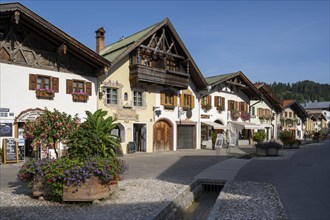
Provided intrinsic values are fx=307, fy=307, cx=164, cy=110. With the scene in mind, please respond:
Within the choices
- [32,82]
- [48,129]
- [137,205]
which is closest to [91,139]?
[48,129]

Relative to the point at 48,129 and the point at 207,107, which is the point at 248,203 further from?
the point at 207,107

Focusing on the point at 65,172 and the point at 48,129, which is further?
the point at 48,129

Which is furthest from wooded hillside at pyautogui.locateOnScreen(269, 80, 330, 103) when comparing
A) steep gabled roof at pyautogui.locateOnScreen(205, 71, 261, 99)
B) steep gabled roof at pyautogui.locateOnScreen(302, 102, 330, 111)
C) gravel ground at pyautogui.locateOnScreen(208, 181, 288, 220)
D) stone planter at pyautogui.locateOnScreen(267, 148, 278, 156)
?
gravel ground at pyautogui.locateOnScreen(208, 181, 288, 220)

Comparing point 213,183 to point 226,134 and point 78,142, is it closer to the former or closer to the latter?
point 78,142

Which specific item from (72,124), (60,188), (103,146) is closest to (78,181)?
(60,188)

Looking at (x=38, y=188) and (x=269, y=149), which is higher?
(x=38, y=188)

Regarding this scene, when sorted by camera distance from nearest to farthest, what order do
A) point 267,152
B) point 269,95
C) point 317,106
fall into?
point 267,152, point 269,95, point 317,106

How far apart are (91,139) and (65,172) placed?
1286 mm

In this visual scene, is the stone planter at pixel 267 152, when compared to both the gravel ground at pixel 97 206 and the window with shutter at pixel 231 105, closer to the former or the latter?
the window with shutter at pixel 231 105

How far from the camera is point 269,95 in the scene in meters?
37.8

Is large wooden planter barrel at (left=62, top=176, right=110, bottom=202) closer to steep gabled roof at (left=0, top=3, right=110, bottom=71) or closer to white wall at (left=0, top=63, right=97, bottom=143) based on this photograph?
white wall at (left=0, top=63, right=97, bottom=143)

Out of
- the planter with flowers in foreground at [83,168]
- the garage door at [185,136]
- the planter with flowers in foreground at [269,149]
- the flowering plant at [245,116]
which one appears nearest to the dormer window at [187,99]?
the garage door at [185,136]

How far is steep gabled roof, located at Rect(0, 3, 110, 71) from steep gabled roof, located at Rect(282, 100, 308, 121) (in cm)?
3488

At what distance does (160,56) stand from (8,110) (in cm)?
1120
